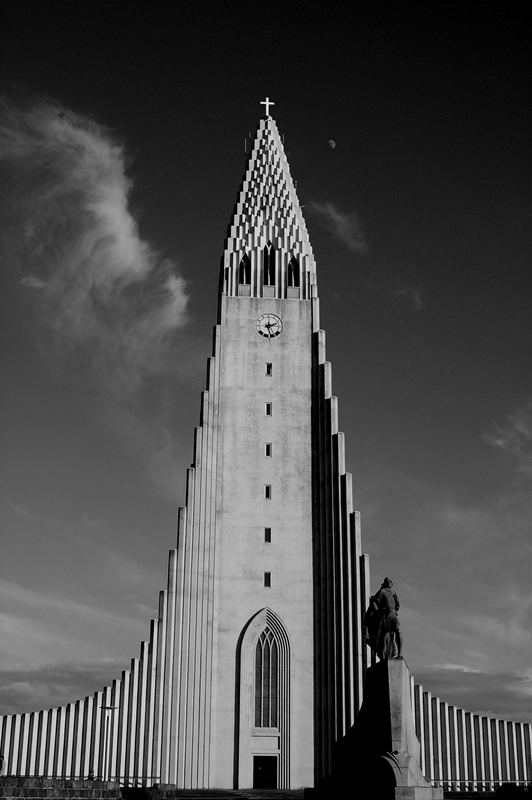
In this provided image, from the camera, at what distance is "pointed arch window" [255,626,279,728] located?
41125 millimetres

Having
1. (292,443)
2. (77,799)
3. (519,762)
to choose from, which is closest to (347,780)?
(77,799)

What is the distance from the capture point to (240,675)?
41.5 m

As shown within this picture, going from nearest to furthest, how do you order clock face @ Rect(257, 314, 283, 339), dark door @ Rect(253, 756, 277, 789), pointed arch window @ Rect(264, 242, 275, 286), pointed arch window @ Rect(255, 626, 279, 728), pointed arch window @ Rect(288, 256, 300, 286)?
dark door @ Rect(253, 756, 277, 789) → pointed arch window @ Rect(255, 626, 279, 728) → clock face @ Rect(257, 314, 283, 339) → pointed arch window @ Rect(264, 242, 275, 286) → pointed arch window @ Rect(288, 256, 300, 286)

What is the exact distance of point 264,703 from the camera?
4141cm

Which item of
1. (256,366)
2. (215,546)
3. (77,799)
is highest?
(256,366)

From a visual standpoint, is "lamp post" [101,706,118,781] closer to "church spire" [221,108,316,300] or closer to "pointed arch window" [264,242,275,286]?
"church spire" [221,108,316,300]

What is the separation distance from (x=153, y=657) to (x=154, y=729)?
3.00 m

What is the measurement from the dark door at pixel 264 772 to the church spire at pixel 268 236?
23.1 meters

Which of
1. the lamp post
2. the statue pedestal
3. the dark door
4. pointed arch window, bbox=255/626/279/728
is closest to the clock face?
pointed arch window, bbox=255/626/279/728

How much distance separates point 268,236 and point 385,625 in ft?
106

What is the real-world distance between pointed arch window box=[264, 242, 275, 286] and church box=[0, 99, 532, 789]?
2.67 metres

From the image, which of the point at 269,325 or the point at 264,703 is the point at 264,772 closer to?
the point at 264,703

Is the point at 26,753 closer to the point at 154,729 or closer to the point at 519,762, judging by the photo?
the point at 154,729

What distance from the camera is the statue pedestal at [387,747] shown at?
20047 millimetres
